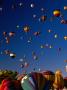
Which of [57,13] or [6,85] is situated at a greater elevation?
[57,13]

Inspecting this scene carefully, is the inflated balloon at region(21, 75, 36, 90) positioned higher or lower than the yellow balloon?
lower

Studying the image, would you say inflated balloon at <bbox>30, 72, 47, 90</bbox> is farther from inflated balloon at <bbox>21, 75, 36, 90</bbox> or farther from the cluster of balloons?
inflated balloon at <bbox>21, 75, 36, 90</bbox>

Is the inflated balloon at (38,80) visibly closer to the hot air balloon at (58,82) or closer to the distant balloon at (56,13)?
the hot air balloon at (58,82)

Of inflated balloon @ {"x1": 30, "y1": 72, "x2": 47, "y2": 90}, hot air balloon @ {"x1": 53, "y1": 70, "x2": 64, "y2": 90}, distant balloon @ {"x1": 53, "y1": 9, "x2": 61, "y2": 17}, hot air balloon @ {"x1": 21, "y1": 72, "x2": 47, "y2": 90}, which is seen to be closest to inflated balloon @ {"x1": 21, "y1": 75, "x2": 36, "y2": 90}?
hot air balloon @ {"x1": 21, "y1": 72, "x2": 47, "y2": 90}

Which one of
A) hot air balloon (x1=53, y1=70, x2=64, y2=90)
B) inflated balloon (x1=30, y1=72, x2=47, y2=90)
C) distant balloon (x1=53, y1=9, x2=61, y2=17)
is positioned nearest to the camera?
inflated balloon (x1=30, y1=72, x2=47, y2=90)

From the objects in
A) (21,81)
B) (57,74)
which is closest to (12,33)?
(57,74)

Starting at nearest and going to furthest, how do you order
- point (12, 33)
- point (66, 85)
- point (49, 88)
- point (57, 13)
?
point (49, 88)
point (66, 85)
point (57, 13)
point (12, 33)

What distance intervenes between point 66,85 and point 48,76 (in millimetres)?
1427

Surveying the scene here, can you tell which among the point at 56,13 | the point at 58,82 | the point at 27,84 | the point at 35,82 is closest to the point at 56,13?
the point at 56,13

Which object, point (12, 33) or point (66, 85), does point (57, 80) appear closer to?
point (66, 85)

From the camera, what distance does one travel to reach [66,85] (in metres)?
20.4

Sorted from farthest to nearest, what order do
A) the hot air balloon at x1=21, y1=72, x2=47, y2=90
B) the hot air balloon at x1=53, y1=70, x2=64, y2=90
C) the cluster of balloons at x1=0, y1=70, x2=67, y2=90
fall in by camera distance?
1. the hot air balloon at x1=53, y1=70, x2=64, y2=90
2. the hot air balloon at x1=21, y1=72, x2=47, y2=90
3. the cluster of balloons at x1=0, y1=70, x2=67, y2=90

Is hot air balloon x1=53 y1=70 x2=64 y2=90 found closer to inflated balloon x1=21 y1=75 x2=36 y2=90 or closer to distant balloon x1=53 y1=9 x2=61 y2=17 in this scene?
inflated balloon x1=21 y1=75 x2=36 y2=90

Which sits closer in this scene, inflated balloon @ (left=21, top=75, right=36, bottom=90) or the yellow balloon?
inflated balloon @ (left=21, top=75, right=36, bottom=90)
